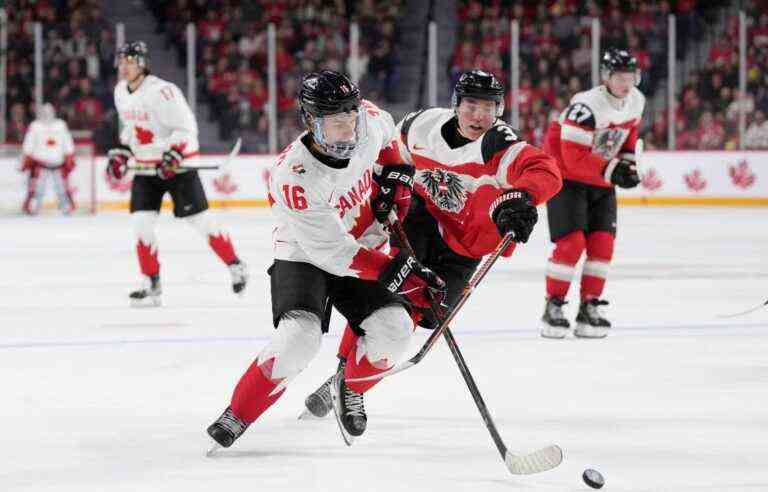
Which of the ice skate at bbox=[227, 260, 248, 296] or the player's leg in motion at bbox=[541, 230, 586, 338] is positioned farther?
the ice skate at bbox=[227, 260, 248, 296]

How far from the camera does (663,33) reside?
13898 millimetres

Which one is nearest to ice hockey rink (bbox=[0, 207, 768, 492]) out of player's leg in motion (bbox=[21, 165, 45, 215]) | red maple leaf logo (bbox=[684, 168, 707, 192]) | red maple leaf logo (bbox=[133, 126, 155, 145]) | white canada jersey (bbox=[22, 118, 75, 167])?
red maple leaf logo (bbox=[133, 126, 155, 145])

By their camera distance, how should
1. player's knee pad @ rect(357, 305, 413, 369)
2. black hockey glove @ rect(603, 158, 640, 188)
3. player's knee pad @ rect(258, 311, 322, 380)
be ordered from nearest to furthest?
player's knee pad @ rect(258, 311, 322, 380), player's knee pad @ rect(357, 305, 413, 369), black hockey glove @ rect(603, 158, 640, 188)

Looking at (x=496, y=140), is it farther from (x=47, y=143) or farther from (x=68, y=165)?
(x=68, y=165)

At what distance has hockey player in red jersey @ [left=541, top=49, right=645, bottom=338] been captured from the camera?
5160mm

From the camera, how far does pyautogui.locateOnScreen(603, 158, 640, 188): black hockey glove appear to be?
5062 millimetres

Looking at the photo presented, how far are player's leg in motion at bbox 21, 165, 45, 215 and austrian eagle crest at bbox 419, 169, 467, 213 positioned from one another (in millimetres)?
10746

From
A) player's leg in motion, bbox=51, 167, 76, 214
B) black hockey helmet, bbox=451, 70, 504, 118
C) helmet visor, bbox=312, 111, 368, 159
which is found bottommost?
player's leg in motion, bbox=51, 167, 76, 214

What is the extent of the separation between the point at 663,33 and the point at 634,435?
11.2 meters

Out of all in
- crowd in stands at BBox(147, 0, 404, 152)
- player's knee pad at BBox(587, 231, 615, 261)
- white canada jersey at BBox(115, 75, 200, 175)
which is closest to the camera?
player's knee pad at BBox(587, 231, 615, 261)

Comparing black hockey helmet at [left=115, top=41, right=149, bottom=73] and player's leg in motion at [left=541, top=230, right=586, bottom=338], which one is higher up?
black hockey helmet at [left=115, top=41, right=149, bottom=73]

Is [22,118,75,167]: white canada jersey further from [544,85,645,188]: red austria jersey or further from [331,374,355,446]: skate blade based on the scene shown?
[331,374,355,446]: skate blade

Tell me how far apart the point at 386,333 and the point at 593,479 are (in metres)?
0.74

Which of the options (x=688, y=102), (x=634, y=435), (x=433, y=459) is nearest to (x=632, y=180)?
(x=634, y=435)
